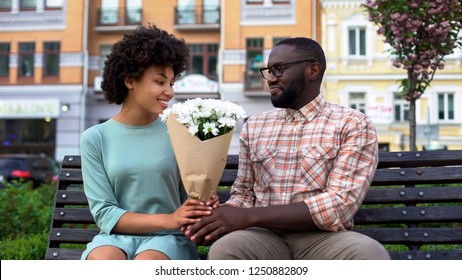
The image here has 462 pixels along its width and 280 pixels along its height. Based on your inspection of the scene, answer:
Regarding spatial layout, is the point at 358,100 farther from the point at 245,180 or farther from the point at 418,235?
the point at 245,180

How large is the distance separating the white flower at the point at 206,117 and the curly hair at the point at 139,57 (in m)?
0.41

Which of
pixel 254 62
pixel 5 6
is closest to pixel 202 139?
pixel 254 62

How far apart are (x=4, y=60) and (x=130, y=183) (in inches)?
956

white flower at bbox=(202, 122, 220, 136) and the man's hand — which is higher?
white flower at bbox=(202, 122, 220, 136)

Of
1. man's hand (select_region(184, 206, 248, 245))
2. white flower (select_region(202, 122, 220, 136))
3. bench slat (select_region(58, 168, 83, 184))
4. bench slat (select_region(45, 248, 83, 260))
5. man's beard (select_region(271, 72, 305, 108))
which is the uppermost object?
man's beard (select_region(271, 72, 305, 108))

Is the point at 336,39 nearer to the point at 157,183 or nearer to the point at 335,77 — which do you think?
the point at 335,77

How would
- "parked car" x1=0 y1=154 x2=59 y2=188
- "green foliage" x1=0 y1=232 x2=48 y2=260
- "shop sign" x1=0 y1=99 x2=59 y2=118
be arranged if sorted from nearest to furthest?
"green foliage" x1=0 y1=232 x2=48 y2=260 → "parked car" x1=0 y1=154 x2=59 y2=188 → "shop sign" x1=0 y1=99 x2=59 y2=118

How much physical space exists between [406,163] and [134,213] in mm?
1432

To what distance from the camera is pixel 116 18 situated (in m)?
24.7

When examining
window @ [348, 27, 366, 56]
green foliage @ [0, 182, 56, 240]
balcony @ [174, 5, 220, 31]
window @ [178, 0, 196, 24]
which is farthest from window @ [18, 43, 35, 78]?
green foliage @ [0, 182, 56, 240]

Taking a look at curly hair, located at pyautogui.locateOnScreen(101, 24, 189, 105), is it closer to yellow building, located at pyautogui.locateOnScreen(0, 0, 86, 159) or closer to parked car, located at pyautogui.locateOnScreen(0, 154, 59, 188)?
parked car, located at pyautogui.locateOnScreen(0, 154, 59, 188)

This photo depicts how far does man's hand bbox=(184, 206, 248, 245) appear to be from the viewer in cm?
243

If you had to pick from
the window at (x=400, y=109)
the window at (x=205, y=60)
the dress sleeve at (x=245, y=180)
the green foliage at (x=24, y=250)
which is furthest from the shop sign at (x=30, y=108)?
the dress sleeve at (x=245, y=180)

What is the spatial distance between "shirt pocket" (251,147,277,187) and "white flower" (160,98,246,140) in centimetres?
36
